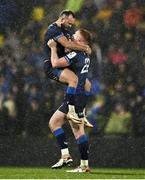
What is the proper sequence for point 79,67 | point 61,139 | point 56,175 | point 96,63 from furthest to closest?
point 96,63 < point 61,139 < point 79,67 < point 56,175

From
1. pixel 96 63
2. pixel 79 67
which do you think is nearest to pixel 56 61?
pixel 79 67

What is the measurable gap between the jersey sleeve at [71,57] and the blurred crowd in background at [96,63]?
1.62 meters

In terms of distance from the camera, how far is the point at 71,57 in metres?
10.4

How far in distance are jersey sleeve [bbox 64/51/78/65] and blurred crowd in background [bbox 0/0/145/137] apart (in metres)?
1.62

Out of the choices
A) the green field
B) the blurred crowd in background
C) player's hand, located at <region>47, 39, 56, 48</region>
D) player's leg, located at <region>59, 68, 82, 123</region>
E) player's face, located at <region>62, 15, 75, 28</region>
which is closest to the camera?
the green field

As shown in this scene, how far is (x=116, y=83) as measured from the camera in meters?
12.2

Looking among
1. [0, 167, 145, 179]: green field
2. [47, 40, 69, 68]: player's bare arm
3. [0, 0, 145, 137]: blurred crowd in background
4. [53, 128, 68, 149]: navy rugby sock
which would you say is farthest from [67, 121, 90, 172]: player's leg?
[0, 0, 145, 137]: blurred crowd in background

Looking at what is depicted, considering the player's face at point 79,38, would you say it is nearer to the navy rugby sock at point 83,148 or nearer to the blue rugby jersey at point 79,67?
the blue rugby jersey at point 79,67

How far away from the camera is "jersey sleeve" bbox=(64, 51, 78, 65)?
10.4m

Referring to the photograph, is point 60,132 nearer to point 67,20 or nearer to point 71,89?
point 71,89

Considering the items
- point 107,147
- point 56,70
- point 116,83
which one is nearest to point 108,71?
point 116,83

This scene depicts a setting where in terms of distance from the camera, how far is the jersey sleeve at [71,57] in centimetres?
1041

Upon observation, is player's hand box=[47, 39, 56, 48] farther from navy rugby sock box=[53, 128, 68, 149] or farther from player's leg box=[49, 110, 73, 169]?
navy rugby sock box=[53, 128, 68, 149]

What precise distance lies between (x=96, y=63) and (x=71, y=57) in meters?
1.75
